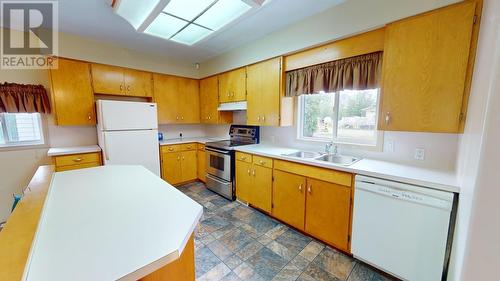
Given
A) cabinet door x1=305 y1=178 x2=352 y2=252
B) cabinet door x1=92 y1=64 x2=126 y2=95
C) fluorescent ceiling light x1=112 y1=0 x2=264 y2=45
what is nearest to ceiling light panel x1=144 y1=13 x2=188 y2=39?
fluorescent ceiling light x1=112 y1=0 x2=264 y2=45

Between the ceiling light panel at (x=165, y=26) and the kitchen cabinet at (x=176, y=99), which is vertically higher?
the ceiling light panel at (x=165, y=26)

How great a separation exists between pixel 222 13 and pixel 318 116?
5.75 ft

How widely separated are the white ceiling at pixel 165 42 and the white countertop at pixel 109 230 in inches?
75.3

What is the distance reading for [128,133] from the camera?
302cm

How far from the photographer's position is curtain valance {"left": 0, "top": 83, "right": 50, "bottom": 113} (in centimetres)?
254

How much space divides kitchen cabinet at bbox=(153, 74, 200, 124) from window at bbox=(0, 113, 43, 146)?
66.9 inches

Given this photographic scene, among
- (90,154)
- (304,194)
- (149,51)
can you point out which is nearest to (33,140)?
(90,154)

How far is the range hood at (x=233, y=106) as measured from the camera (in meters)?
3.29

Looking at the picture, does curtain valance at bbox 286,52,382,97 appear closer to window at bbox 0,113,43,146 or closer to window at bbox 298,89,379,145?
window at bbox 298,89,379,145

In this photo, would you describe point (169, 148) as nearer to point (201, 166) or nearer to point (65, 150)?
point (201, 166)

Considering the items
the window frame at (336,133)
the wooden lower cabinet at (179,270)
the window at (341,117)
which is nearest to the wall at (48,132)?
the window frame at (336,133)

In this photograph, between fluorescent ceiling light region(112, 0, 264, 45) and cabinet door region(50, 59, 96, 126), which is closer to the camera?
fluorescent ceiling light region(112, 0, 264, 45)

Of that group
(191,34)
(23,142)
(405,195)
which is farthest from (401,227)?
(23,142)

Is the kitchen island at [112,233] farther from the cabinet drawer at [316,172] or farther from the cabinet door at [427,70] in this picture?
the cabinet door at [427,70]
